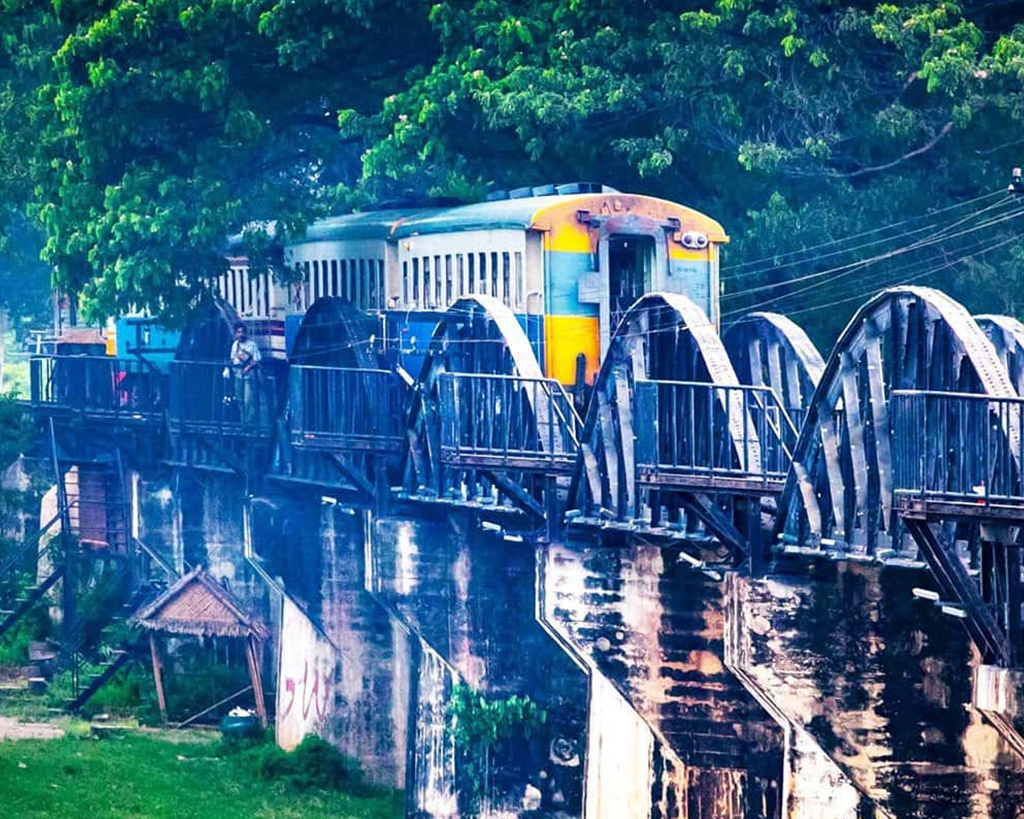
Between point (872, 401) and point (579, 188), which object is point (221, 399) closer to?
point (579, 188)

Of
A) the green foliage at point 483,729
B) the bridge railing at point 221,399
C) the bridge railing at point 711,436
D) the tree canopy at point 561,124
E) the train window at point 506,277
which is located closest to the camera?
the bridge railing at point 711,436

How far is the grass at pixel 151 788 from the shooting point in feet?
143

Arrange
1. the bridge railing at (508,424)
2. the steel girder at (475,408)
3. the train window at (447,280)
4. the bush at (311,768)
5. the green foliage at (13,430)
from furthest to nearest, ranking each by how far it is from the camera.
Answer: the green foliage at (13,430) → the bush at (311,768) → the train window at (447,280) → the steel girder at (475,408) → the bridge railing at (508,424)

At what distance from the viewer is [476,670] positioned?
40969 millimetres

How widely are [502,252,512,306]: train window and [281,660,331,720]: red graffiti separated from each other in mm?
9202

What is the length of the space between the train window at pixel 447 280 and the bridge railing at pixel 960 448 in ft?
58.8

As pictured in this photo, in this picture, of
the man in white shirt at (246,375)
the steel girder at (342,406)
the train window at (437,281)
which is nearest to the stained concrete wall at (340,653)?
the steel girder at (342,406)

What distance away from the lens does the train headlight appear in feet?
143

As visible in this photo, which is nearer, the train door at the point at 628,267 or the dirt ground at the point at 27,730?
the train door at the point at 628,267

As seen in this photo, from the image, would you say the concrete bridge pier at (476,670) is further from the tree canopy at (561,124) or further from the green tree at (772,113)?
the green tree at (772,113)

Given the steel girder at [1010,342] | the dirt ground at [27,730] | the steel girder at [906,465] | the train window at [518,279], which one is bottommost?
the dirt ground at [27,730]

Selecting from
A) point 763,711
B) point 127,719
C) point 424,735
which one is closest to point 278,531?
point 127,719

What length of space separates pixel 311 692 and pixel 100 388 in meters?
13.1

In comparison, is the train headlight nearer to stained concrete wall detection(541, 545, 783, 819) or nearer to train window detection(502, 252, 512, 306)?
train window detection(502, 252, 512, 306)
